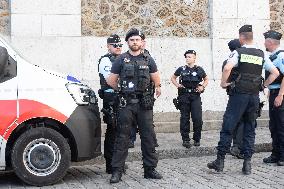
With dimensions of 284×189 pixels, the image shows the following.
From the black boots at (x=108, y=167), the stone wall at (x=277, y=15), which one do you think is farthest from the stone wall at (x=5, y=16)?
the stone wall at (x=277, y=15)

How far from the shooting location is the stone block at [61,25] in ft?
37.5

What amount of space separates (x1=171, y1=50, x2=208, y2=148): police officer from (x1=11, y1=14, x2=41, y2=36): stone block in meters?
3.67

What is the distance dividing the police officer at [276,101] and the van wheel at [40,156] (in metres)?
3.40

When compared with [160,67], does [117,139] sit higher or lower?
lower

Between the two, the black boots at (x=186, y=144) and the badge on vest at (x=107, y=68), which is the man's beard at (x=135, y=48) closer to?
the badge on vest at (x=107, y=68)

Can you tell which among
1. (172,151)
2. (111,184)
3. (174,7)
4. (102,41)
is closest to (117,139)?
(111,184)

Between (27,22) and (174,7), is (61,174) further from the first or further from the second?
(174,7)

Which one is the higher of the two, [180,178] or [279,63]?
[279,63]

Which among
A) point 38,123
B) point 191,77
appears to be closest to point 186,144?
point 191,77

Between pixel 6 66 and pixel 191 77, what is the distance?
392 cm

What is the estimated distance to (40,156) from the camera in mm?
6551

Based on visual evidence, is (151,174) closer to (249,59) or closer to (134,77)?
(134,77)

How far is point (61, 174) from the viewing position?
21.7 ft

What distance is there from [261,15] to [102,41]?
13.0ft
